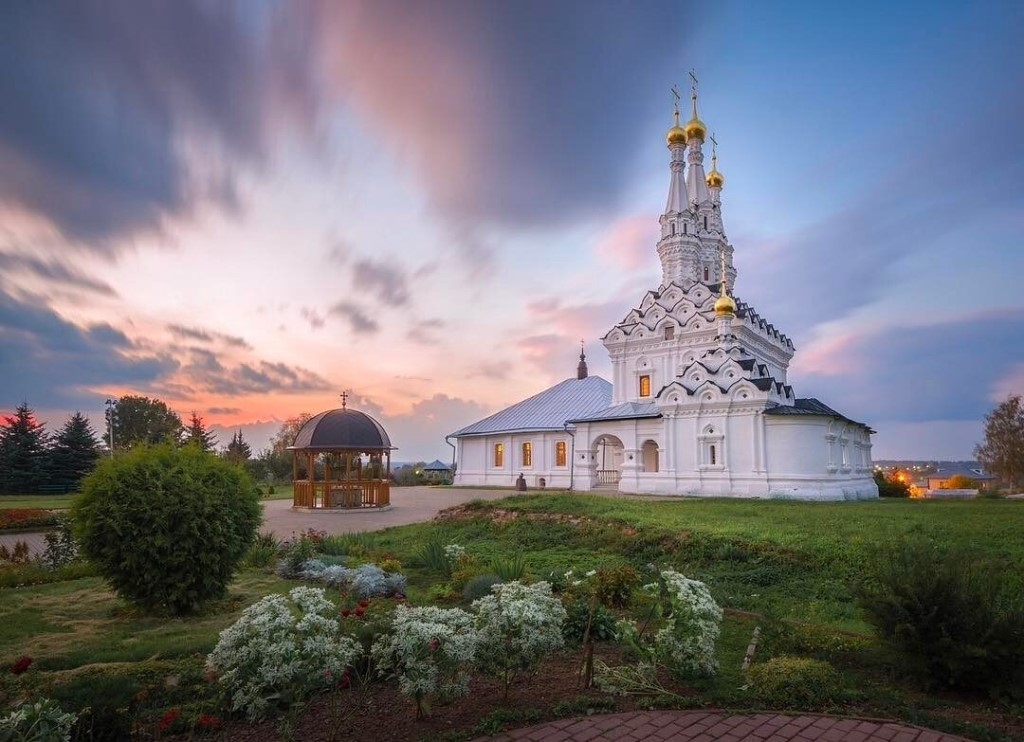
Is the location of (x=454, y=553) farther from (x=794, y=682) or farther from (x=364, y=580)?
(x=794, y=682)

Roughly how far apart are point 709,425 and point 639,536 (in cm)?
1503

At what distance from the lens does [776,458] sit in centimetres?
2403

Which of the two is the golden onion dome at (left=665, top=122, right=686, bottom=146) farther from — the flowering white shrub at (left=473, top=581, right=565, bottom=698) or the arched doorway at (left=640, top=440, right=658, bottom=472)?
the flowering white shrub at (left=473, top=581, right=565, bottom=698)

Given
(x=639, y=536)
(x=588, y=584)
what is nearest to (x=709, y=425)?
(x=639, y=536)

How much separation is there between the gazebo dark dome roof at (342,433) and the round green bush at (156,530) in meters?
16.2

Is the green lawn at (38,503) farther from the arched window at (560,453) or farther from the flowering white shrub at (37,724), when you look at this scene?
the arched window at (560,453)

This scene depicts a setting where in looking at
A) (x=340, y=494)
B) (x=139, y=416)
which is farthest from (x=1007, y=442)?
(x=139, y=416)

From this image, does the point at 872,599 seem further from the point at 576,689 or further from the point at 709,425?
the point at 709,425

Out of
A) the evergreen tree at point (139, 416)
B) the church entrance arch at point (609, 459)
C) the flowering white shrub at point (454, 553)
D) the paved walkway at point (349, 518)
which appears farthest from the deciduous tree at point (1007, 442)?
the evergreen tree at point (139, 416)

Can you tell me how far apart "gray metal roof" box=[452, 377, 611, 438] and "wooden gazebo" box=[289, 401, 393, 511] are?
12356 mm

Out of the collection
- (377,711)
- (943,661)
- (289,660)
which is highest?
(289,660)

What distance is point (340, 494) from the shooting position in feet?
80.0

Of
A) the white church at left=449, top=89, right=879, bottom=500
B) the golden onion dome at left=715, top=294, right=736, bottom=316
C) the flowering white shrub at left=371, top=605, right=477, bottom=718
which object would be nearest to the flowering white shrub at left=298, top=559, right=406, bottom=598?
the flowering white shrub at left=371, top=605, right=477, bottom=718

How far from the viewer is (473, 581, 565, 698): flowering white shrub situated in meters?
4.69
